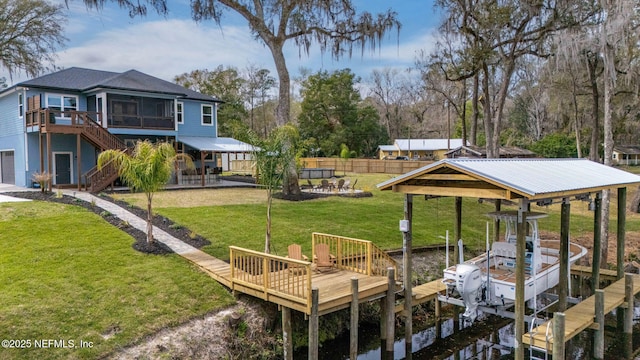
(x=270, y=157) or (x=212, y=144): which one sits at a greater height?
(x=212, y=144)

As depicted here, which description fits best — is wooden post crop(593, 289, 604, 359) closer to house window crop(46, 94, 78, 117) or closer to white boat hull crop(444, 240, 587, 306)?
white boat hull crop(444, 240, 587, 306)

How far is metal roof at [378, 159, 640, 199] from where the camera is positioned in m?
7.59

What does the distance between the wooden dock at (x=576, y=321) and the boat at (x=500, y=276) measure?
1.83 feet

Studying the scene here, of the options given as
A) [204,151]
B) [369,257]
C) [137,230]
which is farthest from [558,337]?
[204,151]

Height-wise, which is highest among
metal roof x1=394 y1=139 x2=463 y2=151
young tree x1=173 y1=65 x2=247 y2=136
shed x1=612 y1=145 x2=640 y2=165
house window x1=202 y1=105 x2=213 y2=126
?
young tree x1=173 y1=65 x2=247 y2=136

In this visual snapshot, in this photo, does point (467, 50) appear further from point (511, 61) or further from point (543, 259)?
point (543, 259)

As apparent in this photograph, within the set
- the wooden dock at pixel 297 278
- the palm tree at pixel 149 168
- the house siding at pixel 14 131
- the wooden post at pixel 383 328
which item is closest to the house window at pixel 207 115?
the house siding at pixel 14 131

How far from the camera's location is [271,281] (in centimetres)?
909

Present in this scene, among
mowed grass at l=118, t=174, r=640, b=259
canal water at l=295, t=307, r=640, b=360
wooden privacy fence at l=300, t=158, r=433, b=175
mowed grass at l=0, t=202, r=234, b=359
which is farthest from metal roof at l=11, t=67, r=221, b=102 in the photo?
canal water at l=295, t=307, r=640, b=360

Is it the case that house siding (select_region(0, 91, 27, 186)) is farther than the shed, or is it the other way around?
the shed

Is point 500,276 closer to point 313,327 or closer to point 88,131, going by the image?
point 313,327

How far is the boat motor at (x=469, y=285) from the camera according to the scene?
880cm

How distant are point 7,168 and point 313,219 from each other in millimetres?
20702

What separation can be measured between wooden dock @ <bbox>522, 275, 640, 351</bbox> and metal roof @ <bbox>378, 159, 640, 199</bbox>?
2569mm
